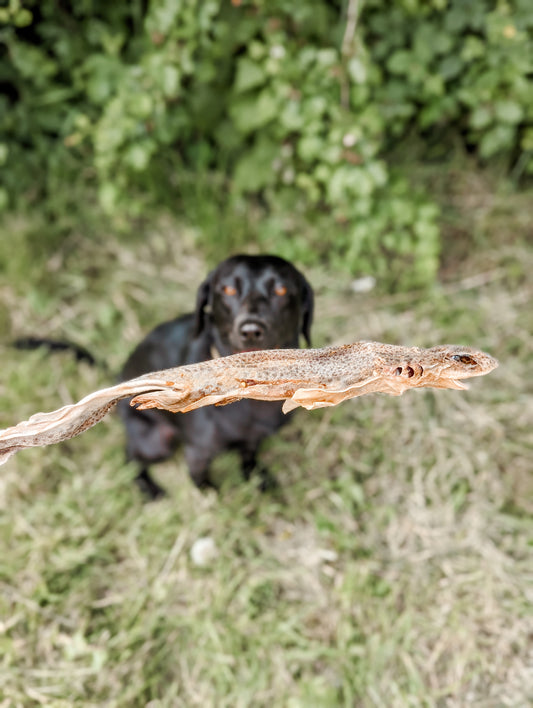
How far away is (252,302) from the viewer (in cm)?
189

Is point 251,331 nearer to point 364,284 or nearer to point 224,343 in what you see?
point 224,343

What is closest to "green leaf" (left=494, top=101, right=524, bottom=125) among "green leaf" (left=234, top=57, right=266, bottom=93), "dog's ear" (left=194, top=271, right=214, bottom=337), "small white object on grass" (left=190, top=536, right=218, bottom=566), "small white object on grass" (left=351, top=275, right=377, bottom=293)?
"small white object on grass" (left=351, top=275, right=377, bottom=293)

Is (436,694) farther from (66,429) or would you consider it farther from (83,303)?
(83,303)

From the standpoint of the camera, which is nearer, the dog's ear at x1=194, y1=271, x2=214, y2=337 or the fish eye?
the fish eye

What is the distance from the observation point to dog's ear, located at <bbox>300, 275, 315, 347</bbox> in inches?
82.0

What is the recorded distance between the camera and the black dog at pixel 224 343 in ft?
6.31

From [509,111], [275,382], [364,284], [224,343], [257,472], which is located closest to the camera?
[275,382]

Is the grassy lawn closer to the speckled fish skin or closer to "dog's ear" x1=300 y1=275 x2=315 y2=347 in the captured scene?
"dog's ear" x1=300 y1=275 x2=315 y2=347

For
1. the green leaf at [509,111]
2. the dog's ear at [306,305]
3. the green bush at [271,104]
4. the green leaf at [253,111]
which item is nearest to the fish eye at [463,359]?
the dog's ear at [306,305]

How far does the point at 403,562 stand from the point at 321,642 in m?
0.52

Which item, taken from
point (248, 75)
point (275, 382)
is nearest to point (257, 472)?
point (275, 382)

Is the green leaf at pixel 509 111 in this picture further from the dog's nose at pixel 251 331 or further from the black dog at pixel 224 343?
the dog's nose at pixel 251 331

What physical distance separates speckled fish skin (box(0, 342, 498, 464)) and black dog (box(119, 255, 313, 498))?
2.79 feet

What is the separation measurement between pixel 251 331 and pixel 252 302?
0.13 meters
